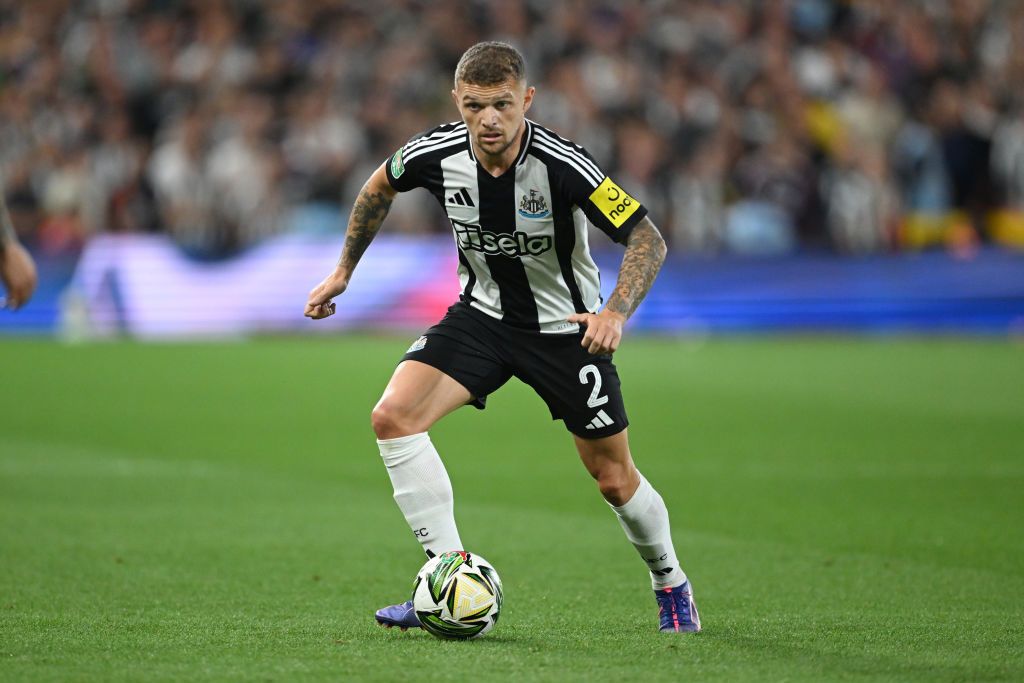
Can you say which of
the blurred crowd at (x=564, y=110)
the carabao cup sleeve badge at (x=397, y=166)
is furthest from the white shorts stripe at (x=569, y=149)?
the blurred crowd at (x=564, y=110)

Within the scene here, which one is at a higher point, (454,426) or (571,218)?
Result: (571,218)

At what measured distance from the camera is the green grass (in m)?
5.41

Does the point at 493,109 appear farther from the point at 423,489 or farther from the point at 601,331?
the point at 423,489

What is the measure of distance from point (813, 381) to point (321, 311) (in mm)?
10824

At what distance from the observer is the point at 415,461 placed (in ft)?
19.2

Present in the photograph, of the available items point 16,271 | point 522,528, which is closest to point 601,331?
point 16,271

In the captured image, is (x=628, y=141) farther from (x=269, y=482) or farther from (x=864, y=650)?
(x=864, y=650)

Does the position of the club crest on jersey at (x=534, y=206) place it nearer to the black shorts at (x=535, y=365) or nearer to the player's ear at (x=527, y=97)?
the player's ear at (x=527, y=97)

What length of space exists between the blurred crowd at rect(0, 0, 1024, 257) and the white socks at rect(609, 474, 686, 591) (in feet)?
52.1

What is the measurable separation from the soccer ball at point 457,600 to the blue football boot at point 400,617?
13 cm

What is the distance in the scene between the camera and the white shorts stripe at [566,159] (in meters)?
5.88

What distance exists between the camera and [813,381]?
16297mm

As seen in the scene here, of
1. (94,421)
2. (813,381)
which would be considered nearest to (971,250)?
(813,381)

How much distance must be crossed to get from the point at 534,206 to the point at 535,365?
65cm
